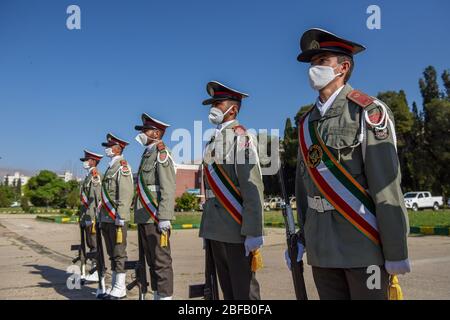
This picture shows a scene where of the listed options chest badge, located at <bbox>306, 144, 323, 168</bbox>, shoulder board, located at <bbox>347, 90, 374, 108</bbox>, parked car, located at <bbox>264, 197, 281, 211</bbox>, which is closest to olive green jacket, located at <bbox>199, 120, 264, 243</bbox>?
chest badge, located at <bbox>306, 144, 323, 168</bbox>

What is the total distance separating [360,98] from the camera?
8.80 ft

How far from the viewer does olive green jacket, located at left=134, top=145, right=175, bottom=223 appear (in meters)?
5.36

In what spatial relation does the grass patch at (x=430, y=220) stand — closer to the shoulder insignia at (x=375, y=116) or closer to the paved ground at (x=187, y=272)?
the paved ground at (x=187, y=272)

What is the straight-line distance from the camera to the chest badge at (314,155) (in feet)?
9.11

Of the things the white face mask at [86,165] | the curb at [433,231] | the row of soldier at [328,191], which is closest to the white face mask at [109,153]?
the white face mask at [86,165]

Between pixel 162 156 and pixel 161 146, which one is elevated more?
pixel 161 146

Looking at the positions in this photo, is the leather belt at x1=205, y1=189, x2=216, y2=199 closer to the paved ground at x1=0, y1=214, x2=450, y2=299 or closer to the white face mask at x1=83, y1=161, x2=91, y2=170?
the paved ground at x1=0, y1=214, x2=450, y2=299

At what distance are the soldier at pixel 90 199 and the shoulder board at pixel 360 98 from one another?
618 centimetres

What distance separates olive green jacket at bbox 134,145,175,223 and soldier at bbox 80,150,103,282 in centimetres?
260

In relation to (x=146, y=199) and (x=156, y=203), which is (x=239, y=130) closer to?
(x=156, y=203)

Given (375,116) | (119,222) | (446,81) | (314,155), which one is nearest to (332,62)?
(375,116)

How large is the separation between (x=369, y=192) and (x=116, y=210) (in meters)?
4.66
